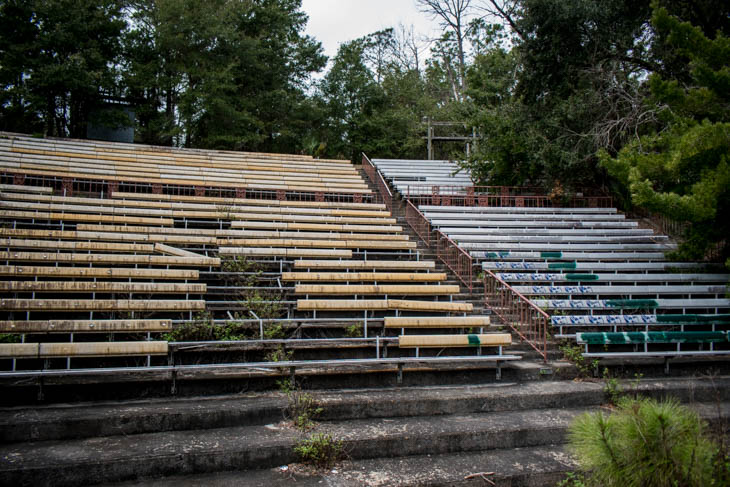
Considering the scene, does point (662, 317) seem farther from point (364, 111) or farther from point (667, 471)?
point (364, 111)

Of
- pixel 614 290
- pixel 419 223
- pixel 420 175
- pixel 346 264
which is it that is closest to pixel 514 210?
pixel 419 223

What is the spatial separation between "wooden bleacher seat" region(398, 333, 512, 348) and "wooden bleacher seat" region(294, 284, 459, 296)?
1.35 meters

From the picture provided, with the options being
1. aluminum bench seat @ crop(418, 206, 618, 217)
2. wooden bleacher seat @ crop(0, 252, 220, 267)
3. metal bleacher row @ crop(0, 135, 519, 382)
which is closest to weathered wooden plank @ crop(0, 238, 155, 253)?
metal bleacher row @ crop(0, 135, 519, 382)

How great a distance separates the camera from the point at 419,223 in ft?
38.6

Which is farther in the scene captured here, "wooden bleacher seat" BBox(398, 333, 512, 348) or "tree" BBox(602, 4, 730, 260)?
"tree" BBox(602, 4, 730, 260)

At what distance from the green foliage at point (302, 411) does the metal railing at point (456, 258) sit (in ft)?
15.0

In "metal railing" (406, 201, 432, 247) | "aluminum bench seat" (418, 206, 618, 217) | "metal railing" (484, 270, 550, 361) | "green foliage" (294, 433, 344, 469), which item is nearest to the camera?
"green foliage" (294, 433, 344, 469)

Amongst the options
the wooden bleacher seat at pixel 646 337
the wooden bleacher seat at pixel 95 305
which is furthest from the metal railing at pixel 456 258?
the wooden bleacher seat at pixel 95 305

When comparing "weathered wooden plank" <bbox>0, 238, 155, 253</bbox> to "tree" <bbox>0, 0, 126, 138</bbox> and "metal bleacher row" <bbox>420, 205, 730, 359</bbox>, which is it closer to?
"metal bleacher row" <bbox>420, 205, 730, 359</bbox>

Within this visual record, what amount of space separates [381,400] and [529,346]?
2.95m

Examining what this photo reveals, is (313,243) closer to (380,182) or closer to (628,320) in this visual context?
(628,320)

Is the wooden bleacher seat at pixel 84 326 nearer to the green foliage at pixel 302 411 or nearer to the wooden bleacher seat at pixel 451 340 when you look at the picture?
the green foliage at pixel 302 411

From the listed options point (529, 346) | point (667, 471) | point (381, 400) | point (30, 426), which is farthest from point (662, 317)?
point (30, 426)

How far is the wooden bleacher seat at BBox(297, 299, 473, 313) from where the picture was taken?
6.39 m
